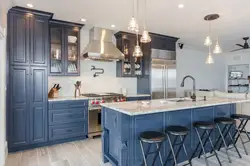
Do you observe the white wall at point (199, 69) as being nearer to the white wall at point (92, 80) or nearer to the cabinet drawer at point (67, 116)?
the white wall at point (92, 80)

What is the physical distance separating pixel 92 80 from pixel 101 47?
38.1 inches

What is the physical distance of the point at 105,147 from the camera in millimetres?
2822

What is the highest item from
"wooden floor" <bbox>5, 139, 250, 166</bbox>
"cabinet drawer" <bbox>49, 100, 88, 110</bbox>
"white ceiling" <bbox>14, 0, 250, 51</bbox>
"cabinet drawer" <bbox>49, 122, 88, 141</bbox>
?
"white ceiling" <bbox>14, 0, 250, 51</bbox>

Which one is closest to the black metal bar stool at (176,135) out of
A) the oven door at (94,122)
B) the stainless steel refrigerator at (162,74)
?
the oven door at (94,122)

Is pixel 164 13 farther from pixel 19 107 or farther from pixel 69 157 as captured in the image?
pixel 19 107

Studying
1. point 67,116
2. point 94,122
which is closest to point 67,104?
point 67,116

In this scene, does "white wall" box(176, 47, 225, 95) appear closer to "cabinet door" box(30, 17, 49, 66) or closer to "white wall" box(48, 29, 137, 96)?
"white wall" box(48, 29, 137, 96)

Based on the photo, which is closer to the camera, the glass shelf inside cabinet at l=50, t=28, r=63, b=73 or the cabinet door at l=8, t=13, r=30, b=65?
the cabinet door at l=8, t=13, r=30, b=65

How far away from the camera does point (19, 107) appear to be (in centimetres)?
326

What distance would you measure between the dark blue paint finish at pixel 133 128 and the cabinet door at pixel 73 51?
5.97 feet

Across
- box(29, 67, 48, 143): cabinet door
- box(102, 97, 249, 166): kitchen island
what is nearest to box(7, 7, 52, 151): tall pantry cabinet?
box(29, 67, 48, 143): cabinet door

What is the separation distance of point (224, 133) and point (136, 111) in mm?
2317

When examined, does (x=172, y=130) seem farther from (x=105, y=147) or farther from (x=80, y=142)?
(x=80, y=142)

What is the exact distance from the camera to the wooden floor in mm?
2791
